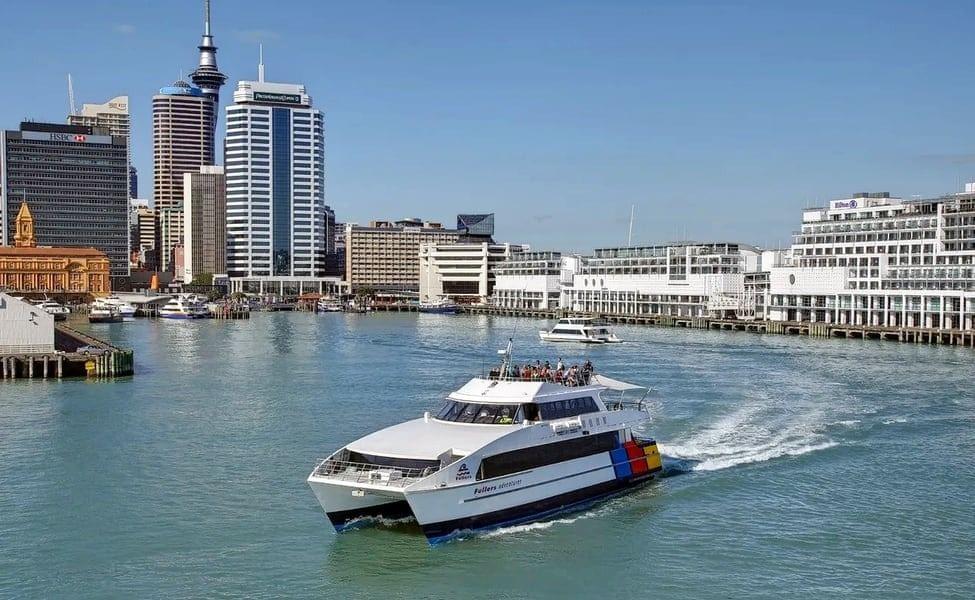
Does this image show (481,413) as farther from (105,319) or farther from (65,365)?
(105,319)

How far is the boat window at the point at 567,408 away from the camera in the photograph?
26.7 m

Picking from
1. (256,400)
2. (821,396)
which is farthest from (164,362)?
(821,396)

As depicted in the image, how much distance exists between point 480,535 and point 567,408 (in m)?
4.97

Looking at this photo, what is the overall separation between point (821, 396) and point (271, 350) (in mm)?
45378

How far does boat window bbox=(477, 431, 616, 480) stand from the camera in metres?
24.3

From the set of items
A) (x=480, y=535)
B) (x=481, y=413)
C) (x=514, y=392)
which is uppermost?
(x=514, y=392)

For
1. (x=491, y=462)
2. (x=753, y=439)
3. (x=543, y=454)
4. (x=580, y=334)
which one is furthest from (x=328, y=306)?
(x=491, y=462)

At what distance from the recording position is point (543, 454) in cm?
2578

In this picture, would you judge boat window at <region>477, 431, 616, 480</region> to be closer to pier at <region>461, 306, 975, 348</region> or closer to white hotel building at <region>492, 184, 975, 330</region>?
pier at <region>461, 306, 975, 348</region>

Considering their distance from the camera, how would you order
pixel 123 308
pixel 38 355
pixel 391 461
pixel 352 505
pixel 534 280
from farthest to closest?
pixel 534 280
pixel 123 308
pixel 38 355
pixel 391 461
pixel 352 505

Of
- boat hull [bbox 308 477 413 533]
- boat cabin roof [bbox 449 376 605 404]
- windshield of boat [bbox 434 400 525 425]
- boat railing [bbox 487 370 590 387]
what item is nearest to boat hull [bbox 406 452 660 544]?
boat hull [bbox 308 477 413 533]

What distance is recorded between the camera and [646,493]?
28719 millimetres

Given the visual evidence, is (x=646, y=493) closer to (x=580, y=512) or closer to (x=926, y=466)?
(x=580, y=512)

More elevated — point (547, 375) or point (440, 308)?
point (547, 375)
